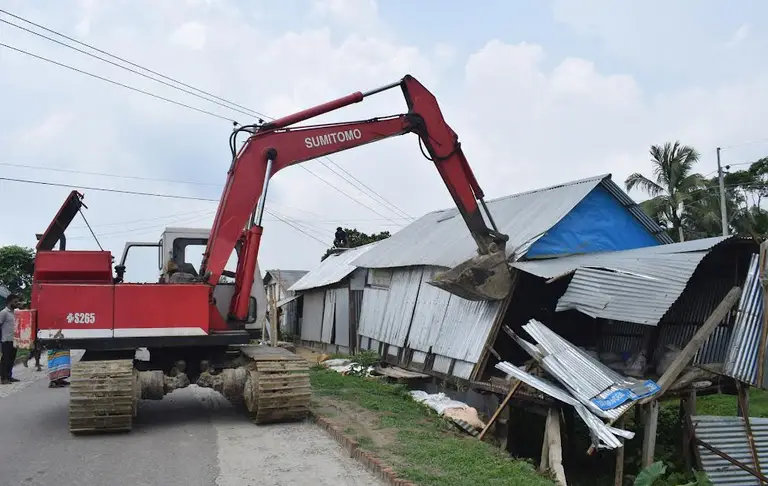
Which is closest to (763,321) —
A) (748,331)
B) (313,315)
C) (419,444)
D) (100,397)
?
(748,331)

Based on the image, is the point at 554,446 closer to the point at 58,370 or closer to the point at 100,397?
the point at 100,397

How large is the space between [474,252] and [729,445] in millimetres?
5669

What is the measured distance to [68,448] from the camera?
8195 mm

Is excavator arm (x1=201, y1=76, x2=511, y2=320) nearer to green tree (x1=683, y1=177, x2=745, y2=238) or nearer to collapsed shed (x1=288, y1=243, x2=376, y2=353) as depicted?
collapsed shed (x1=288, y1=243, x2=376, y2=353)

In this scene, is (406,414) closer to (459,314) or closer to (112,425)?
(459,314)

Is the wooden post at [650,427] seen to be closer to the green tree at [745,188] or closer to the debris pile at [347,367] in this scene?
the debris pile at [347,367]

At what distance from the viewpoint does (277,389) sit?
9367 mm

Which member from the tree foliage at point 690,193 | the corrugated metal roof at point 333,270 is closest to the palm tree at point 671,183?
the tree foliage at point 690,193

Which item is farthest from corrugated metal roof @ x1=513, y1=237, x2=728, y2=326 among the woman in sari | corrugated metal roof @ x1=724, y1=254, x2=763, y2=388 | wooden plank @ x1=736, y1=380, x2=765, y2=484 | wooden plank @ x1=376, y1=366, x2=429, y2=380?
the woman in sari

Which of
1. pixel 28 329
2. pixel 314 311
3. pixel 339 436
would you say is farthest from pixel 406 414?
pixel 314 311

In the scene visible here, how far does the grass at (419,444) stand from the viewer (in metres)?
6.76

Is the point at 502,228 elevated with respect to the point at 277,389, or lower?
elevated

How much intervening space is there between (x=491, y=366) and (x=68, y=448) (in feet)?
23.8

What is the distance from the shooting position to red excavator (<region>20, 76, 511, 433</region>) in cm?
893
